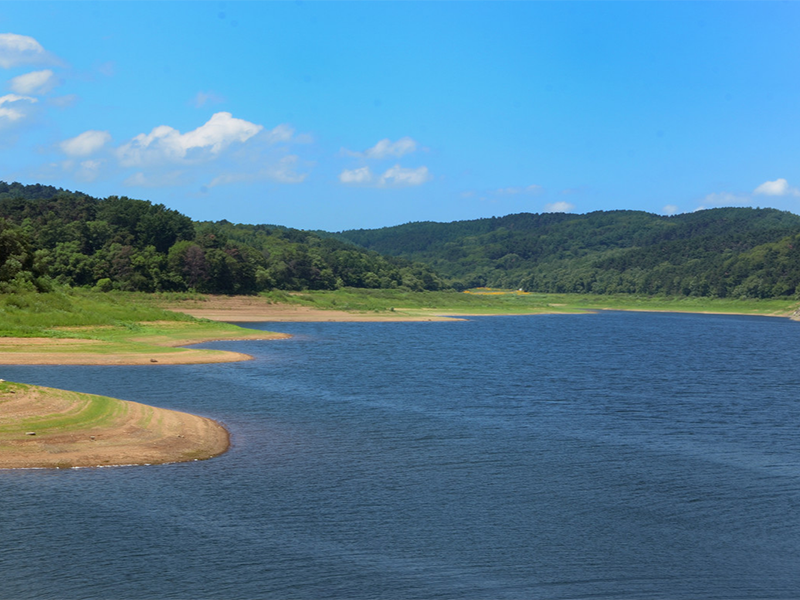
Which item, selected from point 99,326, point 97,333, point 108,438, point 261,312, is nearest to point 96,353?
point 97,333

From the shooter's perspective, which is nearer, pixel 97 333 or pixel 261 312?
pixel 97 333

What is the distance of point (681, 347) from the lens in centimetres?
9331

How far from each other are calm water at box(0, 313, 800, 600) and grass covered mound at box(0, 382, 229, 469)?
4.31 ft

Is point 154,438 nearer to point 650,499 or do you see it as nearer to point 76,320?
point 650,499

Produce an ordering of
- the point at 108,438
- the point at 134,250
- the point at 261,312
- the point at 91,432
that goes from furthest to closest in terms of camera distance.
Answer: the point at 134,250, the point at 261,312, the point at 91,432, the point at 108,438

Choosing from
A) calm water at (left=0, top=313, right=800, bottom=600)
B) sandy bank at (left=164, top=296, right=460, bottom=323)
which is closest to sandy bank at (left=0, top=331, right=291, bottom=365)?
calm water at (left=0, top=313, right=800, bottom=600)

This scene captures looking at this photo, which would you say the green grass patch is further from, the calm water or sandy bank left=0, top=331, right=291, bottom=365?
the calm water

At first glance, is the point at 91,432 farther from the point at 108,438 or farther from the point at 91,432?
the point at 108,438

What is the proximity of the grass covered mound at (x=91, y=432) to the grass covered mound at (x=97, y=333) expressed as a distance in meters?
23.7

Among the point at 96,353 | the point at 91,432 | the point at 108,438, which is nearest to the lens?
the point at 108,438

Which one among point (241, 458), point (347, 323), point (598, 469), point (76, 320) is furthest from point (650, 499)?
point (347, 323)

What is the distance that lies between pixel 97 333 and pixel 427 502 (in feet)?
183

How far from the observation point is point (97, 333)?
72250mm

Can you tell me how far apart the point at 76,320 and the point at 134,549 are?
60.8 meters
